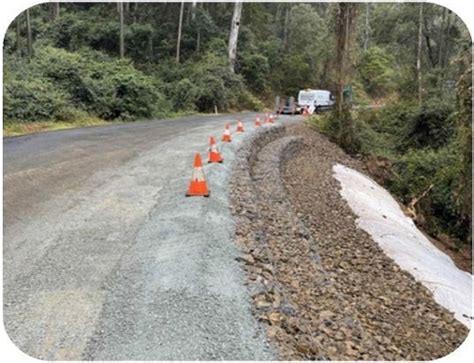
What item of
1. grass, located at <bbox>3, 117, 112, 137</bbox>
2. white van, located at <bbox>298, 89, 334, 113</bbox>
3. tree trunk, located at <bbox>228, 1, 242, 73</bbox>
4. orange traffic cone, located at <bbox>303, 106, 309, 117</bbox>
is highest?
tree trunk, located at <bbox>228, 1, 242, 73</bbox>

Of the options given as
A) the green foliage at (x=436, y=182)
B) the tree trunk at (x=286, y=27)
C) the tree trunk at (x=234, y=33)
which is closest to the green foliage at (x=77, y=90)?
the tree trunk at (x=234, y=33)

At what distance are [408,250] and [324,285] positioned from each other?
136 inches

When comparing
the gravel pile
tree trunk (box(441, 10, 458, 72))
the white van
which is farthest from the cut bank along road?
tree trunk (box(441, 10, 458, 72))

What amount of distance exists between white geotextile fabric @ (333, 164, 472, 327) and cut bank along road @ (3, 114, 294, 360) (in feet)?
9.89

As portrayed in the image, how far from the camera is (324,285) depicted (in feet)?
19.3

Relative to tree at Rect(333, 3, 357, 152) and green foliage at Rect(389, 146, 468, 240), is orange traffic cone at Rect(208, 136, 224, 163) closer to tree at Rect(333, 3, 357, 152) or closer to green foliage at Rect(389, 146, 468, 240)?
green foliage at Rect(389, 146, 468, 240)

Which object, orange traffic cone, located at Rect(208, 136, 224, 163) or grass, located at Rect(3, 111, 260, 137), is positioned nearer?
orange traffic cone, located at Rect(208, 136, 224, 163)

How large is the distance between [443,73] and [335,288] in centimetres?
3201

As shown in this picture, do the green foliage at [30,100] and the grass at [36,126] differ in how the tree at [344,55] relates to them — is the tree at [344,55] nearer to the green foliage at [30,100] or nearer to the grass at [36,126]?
the grass at [36,126]

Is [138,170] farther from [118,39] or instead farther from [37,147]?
[118,39]

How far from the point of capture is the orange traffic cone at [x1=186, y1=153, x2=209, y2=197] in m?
7.57

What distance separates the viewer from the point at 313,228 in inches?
339

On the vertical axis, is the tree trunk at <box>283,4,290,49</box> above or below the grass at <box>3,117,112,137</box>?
above

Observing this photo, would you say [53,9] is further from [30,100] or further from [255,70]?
[30,100]
